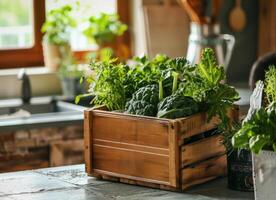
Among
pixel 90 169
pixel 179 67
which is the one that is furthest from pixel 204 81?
pixel 90 169

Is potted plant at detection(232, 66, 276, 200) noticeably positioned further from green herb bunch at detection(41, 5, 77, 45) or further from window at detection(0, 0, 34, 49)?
window at detection(0, 0, 34, 49)

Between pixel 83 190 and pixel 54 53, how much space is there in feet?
7.87

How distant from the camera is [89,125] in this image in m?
2.10

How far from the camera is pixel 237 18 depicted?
4.67 metres

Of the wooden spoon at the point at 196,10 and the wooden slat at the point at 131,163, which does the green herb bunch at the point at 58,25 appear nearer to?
the wooden spoon at the point at 196,10

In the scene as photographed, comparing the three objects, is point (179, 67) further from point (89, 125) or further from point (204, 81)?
point (89, 125)

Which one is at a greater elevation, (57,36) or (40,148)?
(57,36)

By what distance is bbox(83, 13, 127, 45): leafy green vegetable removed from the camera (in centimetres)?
441

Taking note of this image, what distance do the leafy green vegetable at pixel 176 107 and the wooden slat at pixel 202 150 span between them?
86 millimetres

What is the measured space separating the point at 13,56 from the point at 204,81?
101 inches

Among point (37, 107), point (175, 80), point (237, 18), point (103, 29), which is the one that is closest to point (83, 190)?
point (175, 80)

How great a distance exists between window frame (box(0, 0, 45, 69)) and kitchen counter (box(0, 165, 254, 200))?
2.28 m

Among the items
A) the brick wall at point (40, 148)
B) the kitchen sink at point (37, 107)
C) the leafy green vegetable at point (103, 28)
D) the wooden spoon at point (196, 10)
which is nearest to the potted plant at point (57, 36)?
the leafy green vegetable at point (103, 28)

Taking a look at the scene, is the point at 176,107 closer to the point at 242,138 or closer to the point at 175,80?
the point at 175,80
